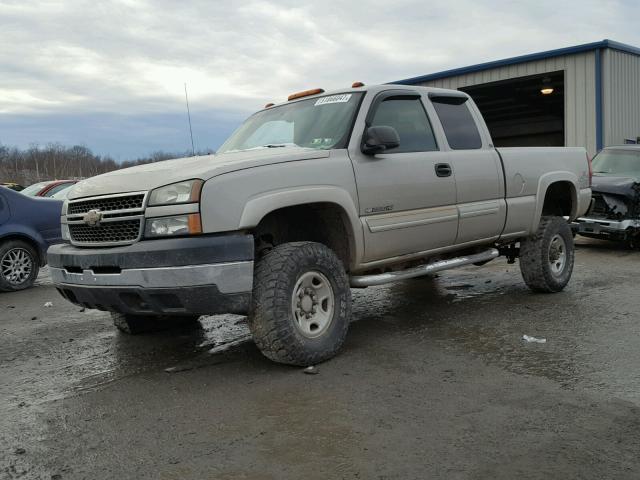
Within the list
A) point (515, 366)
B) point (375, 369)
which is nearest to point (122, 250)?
point (375, 369)

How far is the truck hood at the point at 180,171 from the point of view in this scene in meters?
3.97

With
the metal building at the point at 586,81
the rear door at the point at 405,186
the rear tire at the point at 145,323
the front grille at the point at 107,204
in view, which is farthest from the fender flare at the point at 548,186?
the metal building at the point at 586,81

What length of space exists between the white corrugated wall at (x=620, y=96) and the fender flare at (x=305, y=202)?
13.9 metres

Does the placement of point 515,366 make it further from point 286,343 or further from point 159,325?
point 159,325

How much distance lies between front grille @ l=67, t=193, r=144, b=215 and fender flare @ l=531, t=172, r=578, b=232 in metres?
4.17

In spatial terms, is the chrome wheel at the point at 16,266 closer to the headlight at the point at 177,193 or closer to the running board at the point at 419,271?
the headlight at the point at 177,193

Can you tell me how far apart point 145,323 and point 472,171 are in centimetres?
328

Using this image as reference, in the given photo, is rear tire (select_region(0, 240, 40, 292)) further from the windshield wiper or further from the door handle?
the door handle

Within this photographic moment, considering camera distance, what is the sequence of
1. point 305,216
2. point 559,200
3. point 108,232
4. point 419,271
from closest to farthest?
point 108,232, point 305,216, point 419,271, point 559,200

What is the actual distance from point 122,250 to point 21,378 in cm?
138

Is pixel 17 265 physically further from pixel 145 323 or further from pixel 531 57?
pixel 531 57

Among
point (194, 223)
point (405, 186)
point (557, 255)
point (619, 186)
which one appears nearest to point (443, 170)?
point (405, 186)

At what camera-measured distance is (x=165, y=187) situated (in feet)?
12.9

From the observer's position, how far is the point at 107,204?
423cm
